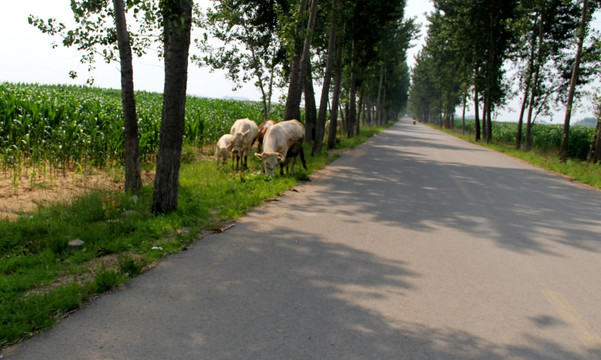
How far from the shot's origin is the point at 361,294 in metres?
4.75

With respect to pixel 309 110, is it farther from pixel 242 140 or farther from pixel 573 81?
pixel 573 81

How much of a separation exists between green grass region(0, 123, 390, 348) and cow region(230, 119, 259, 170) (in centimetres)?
349

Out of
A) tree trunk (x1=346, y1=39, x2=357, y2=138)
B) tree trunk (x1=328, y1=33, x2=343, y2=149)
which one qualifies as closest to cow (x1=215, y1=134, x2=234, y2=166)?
tree trunk (x1=328, y1=33, x2=343, y2=149)

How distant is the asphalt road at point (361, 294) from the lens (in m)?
3.65

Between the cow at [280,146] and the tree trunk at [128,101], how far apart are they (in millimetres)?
3630

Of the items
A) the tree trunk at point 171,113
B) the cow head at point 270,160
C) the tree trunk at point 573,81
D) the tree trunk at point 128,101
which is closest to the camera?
the tree trunk at point 171,113

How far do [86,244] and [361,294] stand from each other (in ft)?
12.5

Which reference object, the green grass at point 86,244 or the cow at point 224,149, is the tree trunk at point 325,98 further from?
the green grass at point 86,244

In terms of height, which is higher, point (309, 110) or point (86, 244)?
point (309, 110)

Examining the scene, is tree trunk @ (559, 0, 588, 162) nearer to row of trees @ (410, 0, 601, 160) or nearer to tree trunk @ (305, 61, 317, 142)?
row of trees @ (410, 0, 601, 160)

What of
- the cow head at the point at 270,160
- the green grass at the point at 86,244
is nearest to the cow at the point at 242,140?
the cow head at the point at 270,160

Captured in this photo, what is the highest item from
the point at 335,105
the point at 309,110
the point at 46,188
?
the point at 335,105

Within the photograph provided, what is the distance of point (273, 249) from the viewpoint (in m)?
6.26

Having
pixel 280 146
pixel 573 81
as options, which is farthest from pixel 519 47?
pixel 280 146
